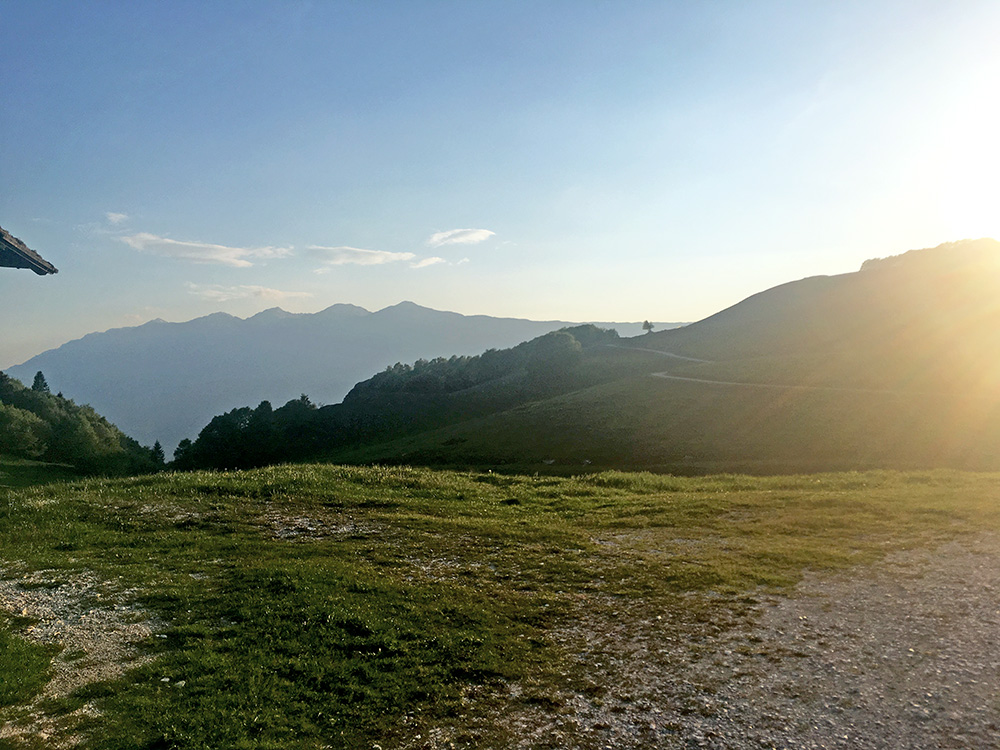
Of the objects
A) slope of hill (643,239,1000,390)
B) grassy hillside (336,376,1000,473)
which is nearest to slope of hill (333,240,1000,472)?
grassy hillside (336,376,1000,473)

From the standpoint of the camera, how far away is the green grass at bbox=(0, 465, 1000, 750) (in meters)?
12.8

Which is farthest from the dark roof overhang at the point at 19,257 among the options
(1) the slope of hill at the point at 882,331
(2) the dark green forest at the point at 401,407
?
(1) the slope of hill at the point at 882,331

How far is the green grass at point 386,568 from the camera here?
1284 cm

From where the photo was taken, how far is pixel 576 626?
55.9 feet

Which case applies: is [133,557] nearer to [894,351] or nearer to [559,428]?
[559,428]

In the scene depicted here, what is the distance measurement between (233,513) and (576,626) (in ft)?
64.2

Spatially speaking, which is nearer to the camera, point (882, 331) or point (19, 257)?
point (19, 257)

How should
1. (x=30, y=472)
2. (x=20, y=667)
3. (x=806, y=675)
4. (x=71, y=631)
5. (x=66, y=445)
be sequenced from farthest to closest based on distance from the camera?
(x=66, y=445) < (x=30, y=472) < (x=71, y=631) < (x=806, y=675) < (x=20, y=667)

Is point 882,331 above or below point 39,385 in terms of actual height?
below

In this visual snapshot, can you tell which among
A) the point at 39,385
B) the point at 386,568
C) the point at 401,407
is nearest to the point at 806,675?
the point at 386,568

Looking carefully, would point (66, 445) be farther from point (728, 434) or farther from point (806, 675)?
point (806, 675)

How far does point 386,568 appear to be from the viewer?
21.8m

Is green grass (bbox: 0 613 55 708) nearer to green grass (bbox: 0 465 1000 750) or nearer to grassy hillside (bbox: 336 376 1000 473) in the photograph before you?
green grass (bbox: 0 465 1000 750)

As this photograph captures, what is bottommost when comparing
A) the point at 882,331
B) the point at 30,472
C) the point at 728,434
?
the point at 728,434
